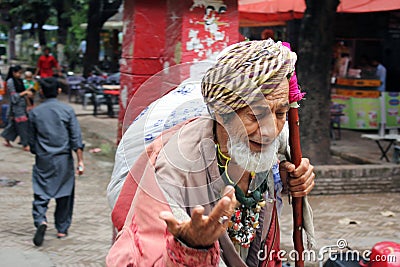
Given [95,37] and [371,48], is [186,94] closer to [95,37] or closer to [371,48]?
[371,48]

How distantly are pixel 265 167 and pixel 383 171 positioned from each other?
721 cm

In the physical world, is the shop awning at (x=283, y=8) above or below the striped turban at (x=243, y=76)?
above

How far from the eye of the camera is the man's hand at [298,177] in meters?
2.45

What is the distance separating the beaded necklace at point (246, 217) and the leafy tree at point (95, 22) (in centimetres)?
1830

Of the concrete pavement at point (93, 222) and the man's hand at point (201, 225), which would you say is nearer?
the man's hand at point (201, 225)

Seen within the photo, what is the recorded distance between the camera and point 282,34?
18594 mm

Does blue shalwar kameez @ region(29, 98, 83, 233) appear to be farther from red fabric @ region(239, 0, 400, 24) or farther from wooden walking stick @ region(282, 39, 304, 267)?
red fabric @ region(239, 0, 400, 24)

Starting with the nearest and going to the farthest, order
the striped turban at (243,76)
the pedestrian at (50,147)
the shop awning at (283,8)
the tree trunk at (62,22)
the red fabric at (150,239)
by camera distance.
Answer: the red fabric at (150,239) → the striped turban at (243,76) → the pedestrian at (50,147) → the shop awning at (283,8) → the tree trunk at (62,22)

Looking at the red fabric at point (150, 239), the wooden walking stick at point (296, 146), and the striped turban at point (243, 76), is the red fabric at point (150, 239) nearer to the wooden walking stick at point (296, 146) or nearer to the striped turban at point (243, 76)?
the striped turban at point (243, 76)

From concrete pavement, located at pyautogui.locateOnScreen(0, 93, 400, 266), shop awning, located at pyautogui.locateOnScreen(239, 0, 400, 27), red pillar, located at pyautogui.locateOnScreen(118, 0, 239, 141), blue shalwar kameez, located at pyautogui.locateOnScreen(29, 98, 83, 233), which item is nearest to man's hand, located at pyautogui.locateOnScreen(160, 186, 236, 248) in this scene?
red pillar, located at pyautogui.locateOnScreen(118, 0, 239, 141)

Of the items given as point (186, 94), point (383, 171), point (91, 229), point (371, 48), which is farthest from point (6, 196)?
point (371, 48)

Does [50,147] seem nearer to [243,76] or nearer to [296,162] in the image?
[296,162]

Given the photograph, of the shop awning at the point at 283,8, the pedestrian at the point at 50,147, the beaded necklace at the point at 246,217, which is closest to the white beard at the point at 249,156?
the beaded necklace at the point at 246,217

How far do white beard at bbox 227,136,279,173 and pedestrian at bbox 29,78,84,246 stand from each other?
4.59 m
